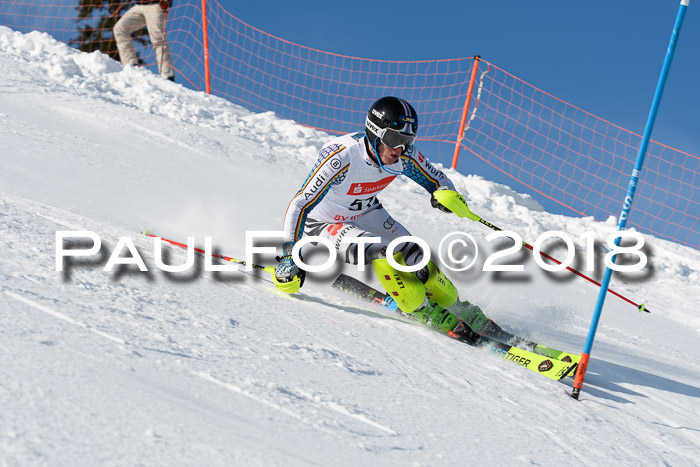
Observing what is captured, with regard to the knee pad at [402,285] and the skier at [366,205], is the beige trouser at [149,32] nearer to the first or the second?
the skier at [366,205]

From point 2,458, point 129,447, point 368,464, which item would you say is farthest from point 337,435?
point 2,458

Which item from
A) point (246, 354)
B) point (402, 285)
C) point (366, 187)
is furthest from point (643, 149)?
point (246, 354)

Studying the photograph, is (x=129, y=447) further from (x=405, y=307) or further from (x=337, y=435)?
(x=405, y=307)

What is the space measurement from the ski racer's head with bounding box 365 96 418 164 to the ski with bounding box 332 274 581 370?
104 cm

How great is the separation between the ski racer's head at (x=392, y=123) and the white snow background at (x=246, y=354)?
1.11 metres

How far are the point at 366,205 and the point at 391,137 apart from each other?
64 cm

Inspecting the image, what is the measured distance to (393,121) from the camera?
378cm

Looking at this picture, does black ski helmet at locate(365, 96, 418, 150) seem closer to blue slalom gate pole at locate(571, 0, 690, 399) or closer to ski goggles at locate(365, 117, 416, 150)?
ski goggles at locate(365, 117, 416, 150)

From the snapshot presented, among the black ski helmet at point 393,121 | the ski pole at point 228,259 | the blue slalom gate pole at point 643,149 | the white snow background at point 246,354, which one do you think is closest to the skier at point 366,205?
the black ski helmet at point 393,121

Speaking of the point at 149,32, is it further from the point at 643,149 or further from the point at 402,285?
the point at 643,149

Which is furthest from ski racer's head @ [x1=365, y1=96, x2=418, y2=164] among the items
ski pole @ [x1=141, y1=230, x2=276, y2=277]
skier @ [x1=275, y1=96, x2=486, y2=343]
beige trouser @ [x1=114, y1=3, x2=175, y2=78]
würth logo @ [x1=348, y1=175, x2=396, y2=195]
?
beige trouser @ [x1=114, y1=3, x2=175, y2=78]

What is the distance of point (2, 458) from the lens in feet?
4.40

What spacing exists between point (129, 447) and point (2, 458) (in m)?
0.27

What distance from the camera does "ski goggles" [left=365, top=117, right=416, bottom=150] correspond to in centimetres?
379
